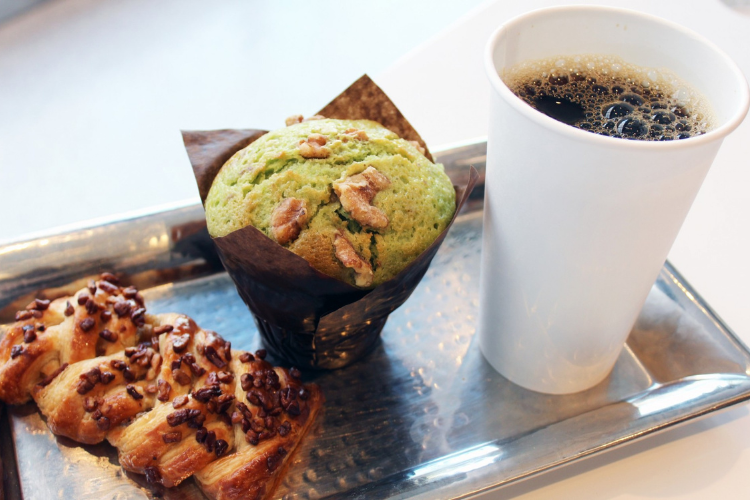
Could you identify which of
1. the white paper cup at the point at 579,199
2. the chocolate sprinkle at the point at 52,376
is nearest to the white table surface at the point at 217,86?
the white paper cup at the point at 579,199

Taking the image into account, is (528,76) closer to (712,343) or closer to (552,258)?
(552,258)

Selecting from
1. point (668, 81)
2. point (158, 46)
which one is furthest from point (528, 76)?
point (158, 46)

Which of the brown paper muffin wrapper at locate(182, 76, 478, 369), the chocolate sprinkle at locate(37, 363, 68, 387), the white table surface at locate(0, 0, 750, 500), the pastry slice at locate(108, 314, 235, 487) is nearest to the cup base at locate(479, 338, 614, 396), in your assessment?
the brown paper muffin wrapper at locate(182, 76, 478, 369)

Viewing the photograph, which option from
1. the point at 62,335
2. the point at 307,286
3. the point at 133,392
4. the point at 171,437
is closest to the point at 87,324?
the point at 62,335

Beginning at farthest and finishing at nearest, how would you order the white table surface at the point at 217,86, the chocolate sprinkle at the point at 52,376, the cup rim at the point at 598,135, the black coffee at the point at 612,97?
the white table surface at the point at 217,86
the chocolate sprinkle at the point at 52,376
the black coffee at the point at 612,97
the cup rim at the point at 598,135

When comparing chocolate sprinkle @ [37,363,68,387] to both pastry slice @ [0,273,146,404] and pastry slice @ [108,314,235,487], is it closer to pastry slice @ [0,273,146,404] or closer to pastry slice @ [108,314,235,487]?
pastry slice @ [0,273,146,404]

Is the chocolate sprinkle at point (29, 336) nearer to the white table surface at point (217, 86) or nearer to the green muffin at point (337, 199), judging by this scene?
the green muffin at point (337, 199)
